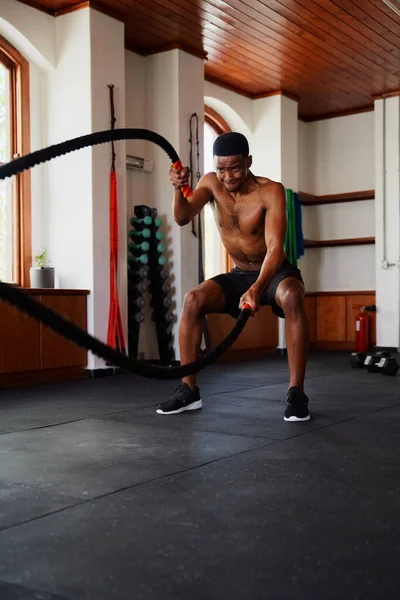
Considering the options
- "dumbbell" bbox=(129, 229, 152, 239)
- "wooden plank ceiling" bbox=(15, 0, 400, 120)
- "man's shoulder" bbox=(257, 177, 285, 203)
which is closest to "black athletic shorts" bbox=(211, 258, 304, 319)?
"man's shoulder" bbox=(257, 177, 285, 203)

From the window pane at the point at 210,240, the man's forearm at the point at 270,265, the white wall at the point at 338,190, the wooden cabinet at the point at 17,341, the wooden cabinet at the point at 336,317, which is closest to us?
the man's forearm at the point at 270,265

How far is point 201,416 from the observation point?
135 inches

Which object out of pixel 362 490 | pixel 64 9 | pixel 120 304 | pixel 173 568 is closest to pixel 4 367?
pixel 120 304

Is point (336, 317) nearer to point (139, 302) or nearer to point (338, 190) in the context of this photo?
point (338, 190)

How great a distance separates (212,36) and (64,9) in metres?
1.37

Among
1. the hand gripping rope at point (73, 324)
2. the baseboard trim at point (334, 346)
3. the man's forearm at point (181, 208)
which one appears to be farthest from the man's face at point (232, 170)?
the baseboard trim at point (334, 346)

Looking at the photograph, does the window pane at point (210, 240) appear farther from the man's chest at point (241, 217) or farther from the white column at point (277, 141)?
the man's chest at point (241, 217)

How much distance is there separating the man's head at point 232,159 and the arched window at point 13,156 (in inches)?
101

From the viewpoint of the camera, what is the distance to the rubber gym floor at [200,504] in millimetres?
1376

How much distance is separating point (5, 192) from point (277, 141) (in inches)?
137

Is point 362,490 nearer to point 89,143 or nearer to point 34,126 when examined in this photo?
point 89,143

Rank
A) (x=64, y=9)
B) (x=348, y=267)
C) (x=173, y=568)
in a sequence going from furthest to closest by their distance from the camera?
(x=348, y=267), (x=64, y=9), (x=173, y=568)

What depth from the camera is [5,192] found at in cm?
555

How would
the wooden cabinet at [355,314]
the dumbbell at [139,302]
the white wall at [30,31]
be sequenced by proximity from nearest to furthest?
the white wall at [30,31] < the dumbbell at [139,302] < the wooden cabinet at [355,314]
